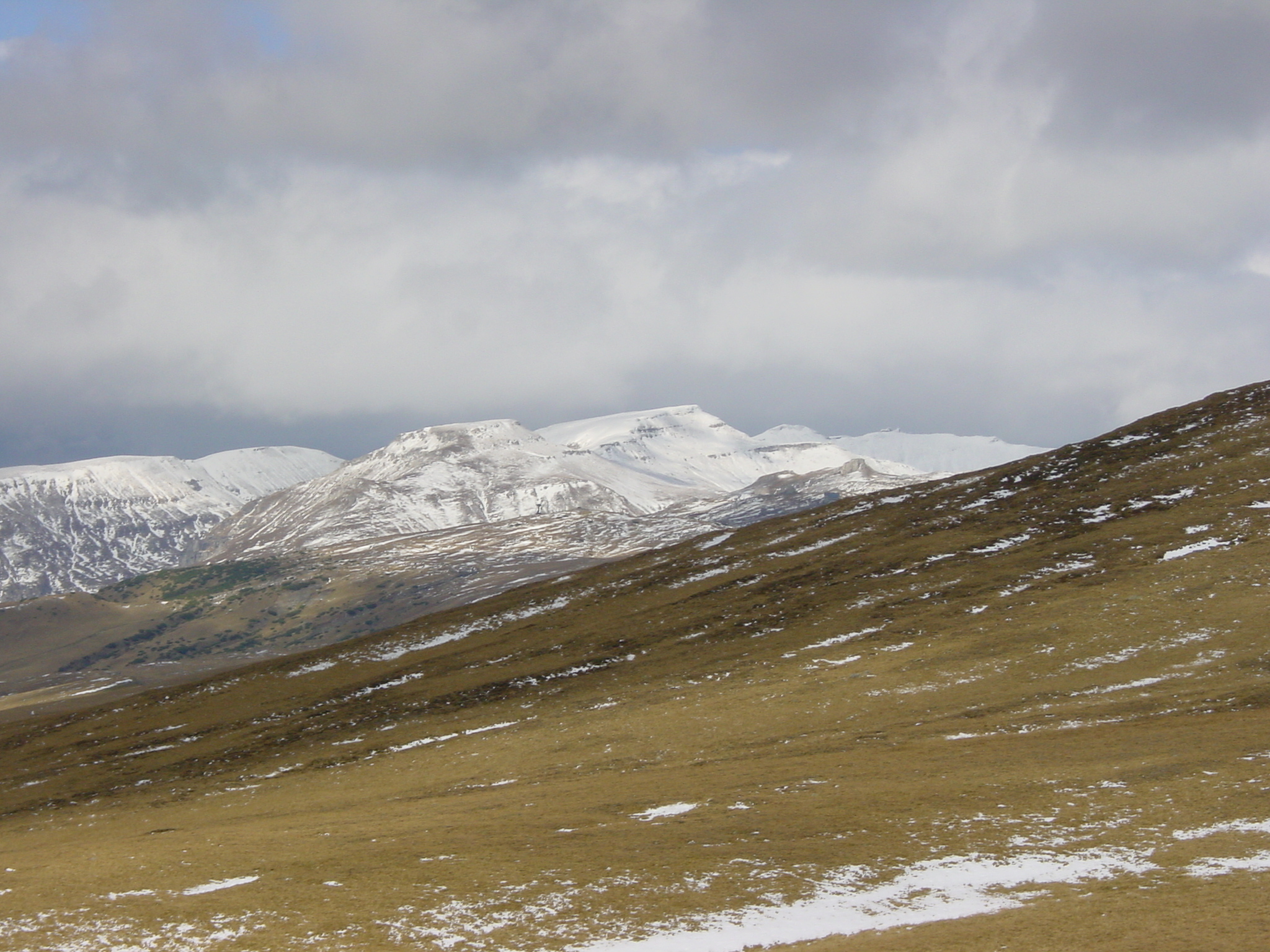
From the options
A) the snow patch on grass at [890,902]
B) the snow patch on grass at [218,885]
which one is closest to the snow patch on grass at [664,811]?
the snow patch on grass at [890,902]

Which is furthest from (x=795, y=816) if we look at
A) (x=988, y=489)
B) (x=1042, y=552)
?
(x=988, y=489)

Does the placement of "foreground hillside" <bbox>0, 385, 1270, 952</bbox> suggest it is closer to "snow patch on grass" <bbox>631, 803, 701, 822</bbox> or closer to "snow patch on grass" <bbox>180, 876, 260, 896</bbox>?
"snow patch on grass" <bbox>180, 876, 260, 896</bbox>

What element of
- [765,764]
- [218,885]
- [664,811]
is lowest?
[765,764]

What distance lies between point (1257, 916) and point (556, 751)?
46.8m

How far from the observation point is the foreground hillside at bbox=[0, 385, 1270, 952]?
32531mm

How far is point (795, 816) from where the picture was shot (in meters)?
42.4

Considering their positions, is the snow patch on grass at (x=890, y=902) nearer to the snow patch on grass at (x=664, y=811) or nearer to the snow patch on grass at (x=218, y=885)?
the snow patch on grass at (x=664, y=811)

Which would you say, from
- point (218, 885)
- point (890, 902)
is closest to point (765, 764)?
point (890, 902)

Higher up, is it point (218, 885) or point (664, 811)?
point (218, 885)

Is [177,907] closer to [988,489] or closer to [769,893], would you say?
[769,893]

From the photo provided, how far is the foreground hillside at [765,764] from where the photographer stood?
3253cm

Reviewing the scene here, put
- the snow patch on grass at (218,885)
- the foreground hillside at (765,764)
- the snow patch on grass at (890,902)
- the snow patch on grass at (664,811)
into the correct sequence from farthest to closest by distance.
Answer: the snow patch on grass at (664,811) → the snow patch on grass at (218,885) → the foreground hillside at (765,764) → the snow patch on grass at (890,902)

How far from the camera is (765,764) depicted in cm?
5428

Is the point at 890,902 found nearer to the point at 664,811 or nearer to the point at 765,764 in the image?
the point at 664,811
